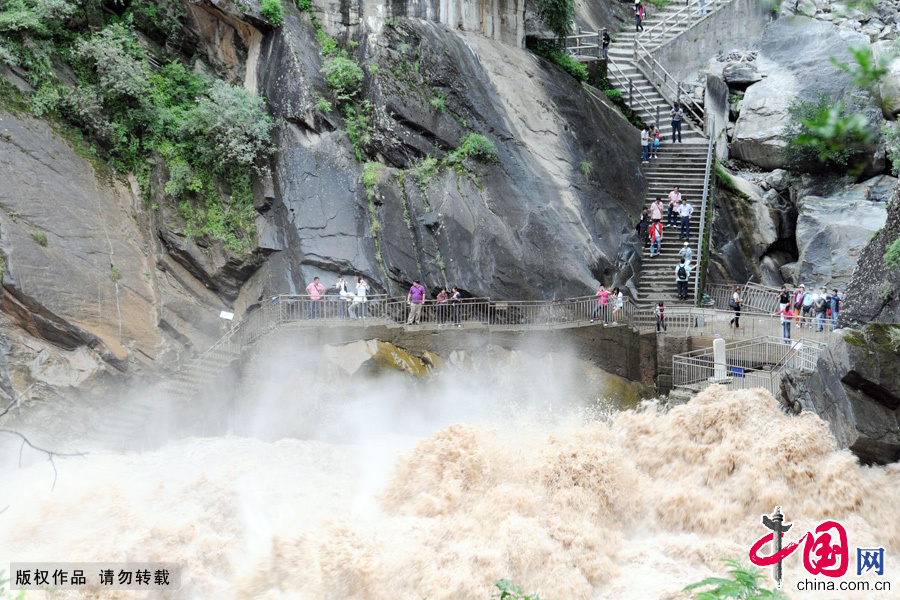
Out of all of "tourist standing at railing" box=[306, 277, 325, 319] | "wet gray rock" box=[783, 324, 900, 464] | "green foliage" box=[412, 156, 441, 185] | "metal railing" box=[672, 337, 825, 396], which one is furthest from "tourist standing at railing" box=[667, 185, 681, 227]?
"tourist standing at railing" box=[306, 277, 325, 319]

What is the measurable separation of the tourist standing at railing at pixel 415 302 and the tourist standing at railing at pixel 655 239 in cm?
756

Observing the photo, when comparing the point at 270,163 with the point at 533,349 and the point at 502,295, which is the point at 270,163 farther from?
the point at 533,349

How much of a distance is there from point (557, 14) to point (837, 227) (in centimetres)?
1142

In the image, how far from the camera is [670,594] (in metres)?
11.7

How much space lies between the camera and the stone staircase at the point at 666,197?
74.9ft

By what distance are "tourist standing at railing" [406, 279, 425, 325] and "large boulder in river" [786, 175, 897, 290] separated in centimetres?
1407

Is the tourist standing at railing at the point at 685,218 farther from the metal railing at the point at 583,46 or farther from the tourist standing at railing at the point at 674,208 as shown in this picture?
the metal railing at the point at 583,46

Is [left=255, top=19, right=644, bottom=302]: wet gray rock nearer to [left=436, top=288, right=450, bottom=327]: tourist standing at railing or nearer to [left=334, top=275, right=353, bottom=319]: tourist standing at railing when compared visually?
[left=334, top=275, right=353, bottom=319]: tourist standing at railing

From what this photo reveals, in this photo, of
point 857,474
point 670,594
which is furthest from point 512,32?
point 670,594

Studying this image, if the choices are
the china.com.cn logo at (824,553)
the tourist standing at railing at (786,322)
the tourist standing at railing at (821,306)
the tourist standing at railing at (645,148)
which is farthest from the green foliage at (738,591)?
the tourist standing at railing at (645,148)

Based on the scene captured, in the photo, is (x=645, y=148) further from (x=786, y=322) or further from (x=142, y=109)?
(x=142, y=109)

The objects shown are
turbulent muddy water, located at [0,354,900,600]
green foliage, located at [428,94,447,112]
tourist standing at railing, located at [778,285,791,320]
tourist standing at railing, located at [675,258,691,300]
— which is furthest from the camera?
green foliage, located at [428,94,447,112]

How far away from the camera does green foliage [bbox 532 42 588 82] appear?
2680 cm

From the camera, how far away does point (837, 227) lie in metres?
27.0
